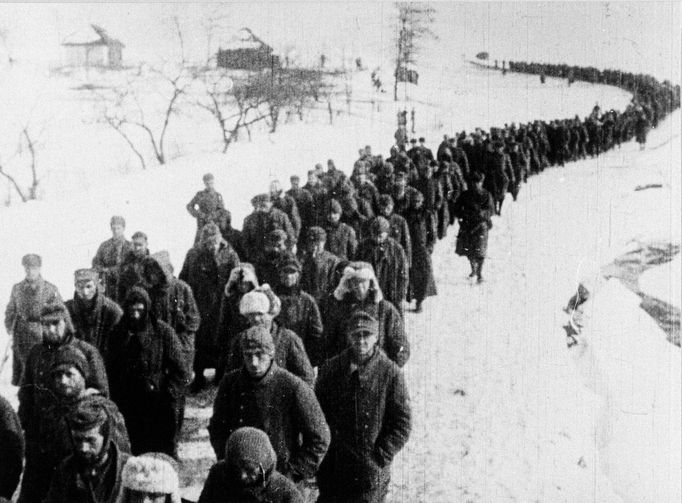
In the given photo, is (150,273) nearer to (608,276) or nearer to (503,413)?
(503,413)

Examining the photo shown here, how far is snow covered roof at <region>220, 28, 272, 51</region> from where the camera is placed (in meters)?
11.3

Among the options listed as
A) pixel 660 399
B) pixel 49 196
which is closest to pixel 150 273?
pixel 660 399

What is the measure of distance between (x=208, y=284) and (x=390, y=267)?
4.85 ft

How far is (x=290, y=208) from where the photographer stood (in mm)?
8266

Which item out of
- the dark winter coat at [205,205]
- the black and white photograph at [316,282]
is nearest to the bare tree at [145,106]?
the black and white photograph at [316,282]

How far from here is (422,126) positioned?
22.9m

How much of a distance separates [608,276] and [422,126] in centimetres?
1606

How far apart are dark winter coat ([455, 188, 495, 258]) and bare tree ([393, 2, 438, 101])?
88.5 inches

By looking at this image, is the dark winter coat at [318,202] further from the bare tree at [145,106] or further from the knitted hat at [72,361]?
the bare tree at [145,106]

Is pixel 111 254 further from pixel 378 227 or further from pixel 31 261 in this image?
pixel 378 227

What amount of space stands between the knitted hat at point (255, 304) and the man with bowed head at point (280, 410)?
78 centimetres

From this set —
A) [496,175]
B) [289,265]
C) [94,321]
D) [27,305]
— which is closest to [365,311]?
[289,265]

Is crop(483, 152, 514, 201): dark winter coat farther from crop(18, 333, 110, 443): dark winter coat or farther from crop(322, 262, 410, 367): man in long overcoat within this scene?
crop(18, 333, 110, 443): dark winter coat

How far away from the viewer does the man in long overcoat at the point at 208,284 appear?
5.70 m
